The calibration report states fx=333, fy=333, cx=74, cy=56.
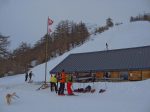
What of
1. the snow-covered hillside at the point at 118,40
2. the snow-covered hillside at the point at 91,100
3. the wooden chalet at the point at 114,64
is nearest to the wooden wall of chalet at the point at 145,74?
the wooden chalet at the point at 114,64

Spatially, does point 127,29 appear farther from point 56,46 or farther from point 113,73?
point 113,73

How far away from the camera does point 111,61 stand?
119ft

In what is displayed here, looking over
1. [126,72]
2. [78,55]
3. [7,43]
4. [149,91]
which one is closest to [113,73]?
[126,72]

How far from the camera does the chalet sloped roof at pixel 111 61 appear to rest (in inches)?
1321

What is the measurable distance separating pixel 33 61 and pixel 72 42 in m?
11.5

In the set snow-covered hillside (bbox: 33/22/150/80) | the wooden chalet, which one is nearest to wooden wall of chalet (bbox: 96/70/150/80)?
the wooden chalet

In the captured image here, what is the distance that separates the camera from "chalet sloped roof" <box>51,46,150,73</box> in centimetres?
3356

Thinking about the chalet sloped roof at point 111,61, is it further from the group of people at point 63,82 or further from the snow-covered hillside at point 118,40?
the snow-covered hillside at point 118,40

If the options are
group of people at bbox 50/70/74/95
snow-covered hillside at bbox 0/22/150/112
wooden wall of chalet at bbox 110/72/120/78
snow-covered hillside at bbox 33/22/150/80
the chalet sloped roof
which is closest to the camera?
snow-covered hillside at bbox 0/22/150/112

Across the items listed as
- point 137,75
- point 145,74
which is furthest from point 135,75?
point 145,74

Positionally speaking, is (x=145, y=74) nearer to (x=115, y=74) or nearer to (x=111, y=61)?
(x=115, y=74)

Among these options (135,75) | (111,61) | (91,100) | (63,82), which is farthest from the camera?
(111,61)

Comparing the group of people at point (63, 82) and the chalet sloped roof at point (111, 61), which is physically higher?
the chalet sloped roof at point (111, 61)

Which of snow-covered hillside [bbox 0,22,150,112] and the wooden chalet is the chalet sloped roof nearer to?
the wooden chalet
